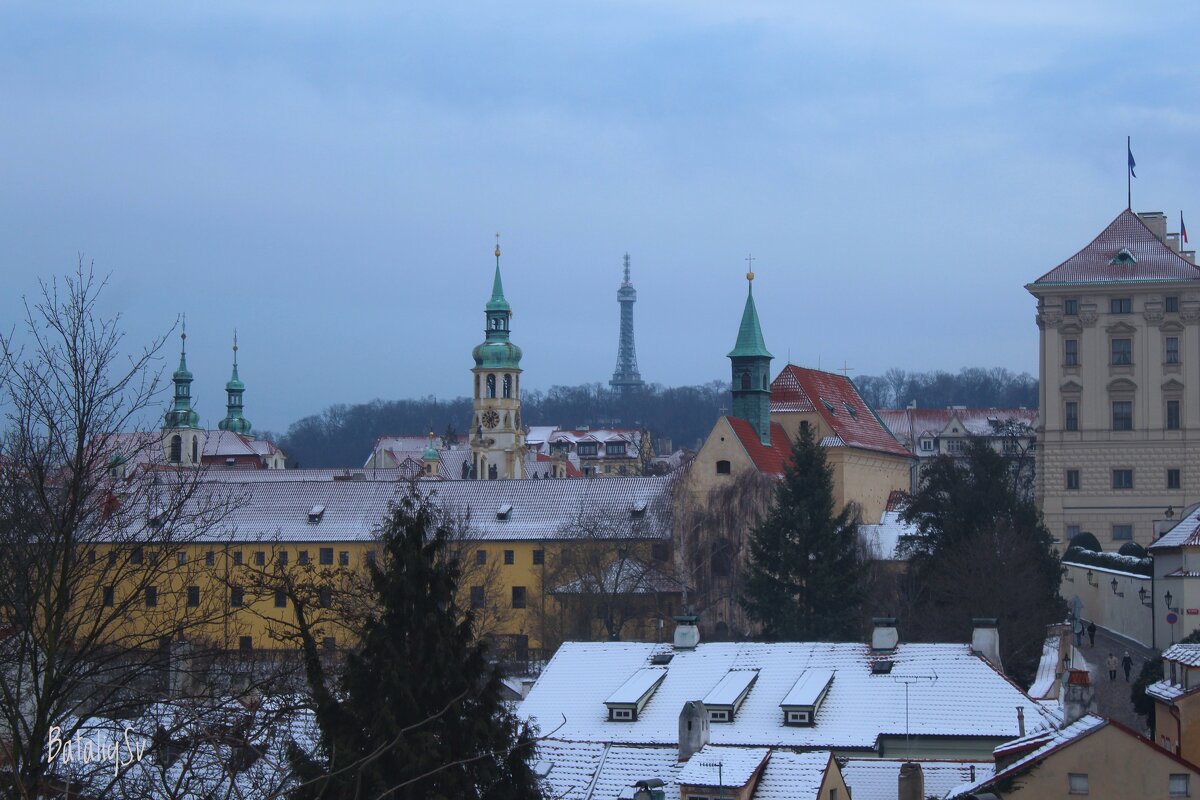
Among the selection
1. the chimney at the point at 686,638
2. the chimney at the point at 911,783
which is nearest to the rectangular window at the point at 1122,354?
the chimney at the point at 686,638

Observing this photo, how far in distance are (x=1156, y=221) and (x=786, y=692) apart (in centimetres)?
4860

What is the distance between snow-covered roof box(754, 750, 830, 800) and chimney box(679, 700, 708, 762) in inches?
151

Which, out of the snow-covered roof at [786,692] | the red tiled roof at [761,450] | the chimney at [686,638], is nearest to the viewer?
the snow-covered roof at [786,692]

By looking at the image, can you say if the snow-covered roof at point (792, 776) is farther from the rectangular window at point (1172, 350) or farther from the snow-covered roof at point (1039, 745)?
the rectangular window at point (1172, 350)

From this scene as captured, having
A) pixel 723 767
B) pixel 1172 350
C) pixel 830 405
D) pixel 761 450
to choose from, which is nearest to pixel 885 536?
pixel 761 450

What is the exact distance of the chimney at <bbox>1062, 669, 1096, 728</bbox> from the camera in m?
29.2

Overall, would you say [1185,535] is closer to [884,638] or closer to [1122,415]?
[884,638]

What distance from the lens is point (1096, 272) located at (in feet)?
238

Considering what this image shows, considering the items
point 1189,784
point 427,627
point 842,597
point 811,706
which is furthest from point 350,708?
point 842,597

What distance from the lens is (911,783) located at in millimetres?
26094

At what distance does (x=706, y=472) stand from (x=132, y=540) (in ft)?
199

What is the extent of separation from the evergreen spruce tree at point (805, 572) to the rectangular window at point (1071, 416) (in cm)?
1710

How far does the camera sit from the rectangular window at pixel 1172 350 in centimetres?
7169

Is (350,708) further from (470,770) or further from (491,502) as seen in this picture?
(491,502)
